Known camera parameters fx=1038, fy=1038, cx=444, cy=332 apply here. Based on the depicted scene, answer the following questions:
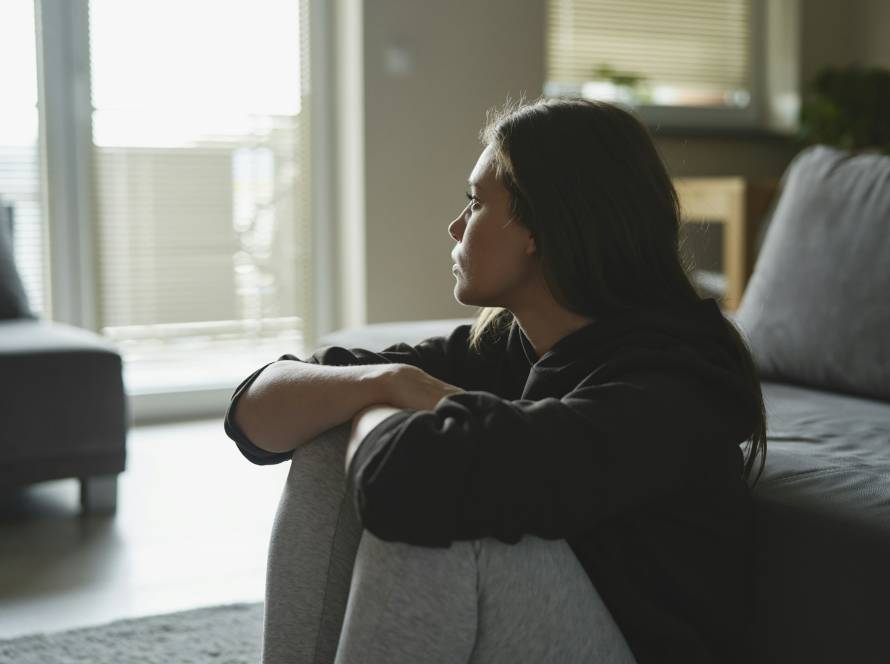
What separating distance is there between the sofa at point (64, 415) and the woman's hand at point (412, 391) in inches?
58.7

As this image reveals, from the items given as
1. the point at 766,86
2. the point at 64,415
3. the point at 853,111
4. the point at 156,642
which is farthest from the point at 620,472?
the point at 766,86

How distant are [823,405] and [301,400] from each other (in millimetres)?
973

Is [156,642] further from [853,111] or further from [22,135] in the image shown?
[853,111]

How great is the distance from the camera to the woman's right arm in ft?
3.59

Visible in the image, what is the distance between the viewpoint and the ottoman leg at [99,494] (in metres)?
2.43

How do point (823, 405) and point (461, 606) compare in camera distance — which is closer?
point (461, 606)

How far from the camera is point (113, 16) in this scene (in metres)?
3.56

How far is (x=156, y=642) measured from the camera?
168 cm

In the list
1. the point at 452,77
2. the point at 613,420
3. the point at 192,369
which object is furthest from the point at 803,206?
the point at 192,369

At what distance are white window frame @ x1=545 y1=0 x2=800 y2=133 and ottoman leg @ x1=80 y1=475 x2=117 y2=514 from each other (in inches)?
109

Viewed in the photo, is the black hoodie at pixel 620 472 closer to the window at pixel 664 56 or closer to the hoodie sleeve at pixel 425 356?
the hoodie sleeve at pixel 425 356

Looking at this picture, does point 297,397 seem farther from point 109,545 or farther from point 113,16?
point 113,16

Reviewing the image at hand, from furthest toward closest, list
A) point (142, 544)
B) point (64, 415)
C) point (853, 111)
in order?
point (853, 111) < point (64, 415) < point (142, 544)

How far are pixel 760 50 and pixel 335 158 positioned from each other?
199 centimetres
